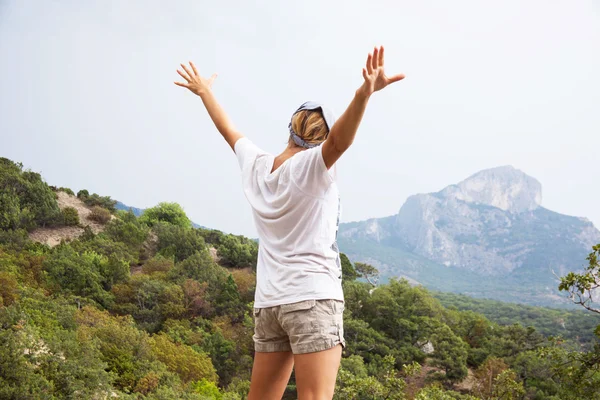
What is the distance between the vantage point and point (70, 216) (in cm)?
3070

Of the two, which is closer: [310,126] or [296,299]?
[296,299]

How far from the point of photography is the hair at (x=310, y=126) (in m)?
1.73

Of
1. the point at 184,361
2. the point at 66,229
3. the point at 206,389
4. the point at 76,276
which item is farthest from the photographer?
the point at 66,229

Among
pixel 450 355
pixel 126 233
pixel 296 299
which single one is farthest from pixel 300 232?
pixel 126 233

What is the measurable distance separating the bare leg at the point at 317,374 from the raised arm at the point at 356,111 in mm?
600

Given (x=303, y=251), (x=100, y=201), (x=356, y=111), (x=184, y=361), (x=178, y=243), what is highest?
(x=100, y=201)

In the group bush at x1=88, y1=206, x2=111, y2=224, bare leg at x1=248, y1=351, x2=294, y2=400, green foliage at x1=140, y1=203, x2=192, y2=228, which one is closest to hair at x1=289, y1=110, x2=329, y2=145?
bare leg at x1=248, y1=351, x2=294, y2=400

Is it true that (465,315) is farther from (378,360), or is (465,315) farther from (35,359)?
(35,359)

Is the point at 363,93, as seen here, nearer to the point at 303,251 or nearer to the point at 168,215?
the point at 303,251

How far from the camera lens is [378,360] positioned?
24125mm

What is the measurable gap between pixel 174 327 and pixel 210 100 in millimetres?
19768

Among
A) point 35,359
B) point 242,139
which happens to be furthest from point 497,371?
point 242,139

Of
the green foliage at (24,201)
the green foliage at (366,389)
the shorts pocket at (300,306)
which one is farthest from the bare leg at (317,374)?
the green foliage at (24,201)

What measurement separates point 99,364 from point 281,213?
890 cm
